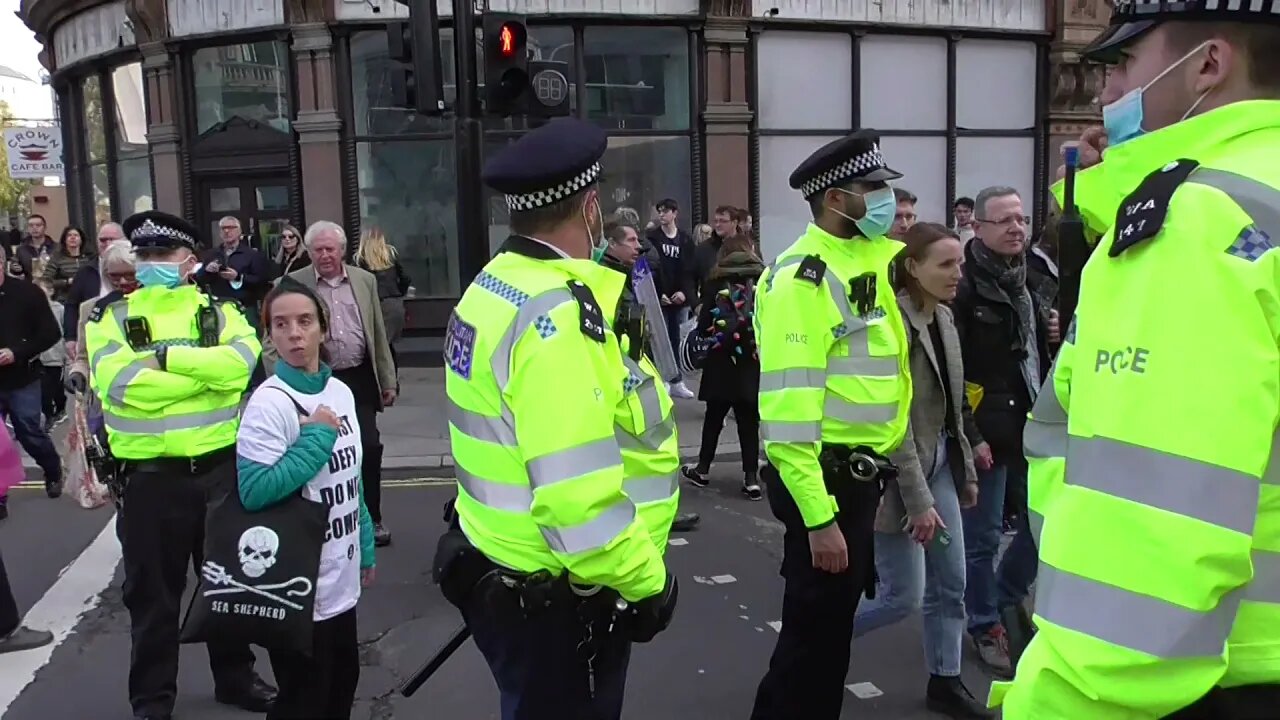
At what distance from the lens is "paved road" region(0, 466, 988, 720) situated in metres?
4.30

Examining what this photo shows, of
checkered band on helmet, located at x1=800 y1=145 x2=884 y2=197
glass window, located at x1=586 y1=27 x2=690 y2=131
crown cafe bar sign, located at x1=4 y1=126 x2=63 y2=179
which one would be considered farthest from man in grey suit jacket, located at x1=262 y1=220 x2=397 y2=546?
crown cafe bar sign, located at x1=4 y1=126 x2=63 y2=179

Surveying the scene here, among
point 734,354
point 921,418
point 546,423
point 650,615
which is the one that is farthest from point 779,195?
point 546,423

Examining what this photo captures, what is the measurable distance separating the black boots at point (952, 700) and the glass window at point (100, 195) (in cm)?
1588

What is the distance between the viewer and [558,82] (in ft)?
25.3

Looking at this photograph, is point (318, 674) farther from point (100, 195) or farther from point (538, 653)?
point (100, 195)

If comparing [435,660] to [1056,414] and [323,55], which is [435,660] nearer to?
[1056,414]

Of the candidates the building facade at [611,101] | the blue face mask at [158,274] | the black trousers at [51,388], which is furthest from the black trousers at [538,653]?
the building facade at [611,101]

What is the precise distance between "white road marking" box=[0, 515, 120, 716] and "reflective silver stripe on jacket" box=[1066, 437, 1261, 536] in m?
4.68

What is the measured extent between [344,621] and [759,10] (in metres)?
12.3

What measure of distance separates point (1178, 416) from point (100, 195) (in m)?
18.3

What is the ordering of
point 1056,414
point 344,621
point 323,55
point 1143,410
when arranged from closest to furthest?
1. point 1143,410
2. point 1056,414
3. point 344,621
4. point 323,55

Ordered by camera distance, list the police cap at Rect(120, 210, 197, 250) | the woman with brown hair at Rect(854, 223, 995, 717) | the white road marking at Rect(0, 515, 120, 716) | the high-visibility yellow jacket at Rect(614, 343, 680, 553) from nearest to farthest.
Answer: the high-visibility yellow jacket at Rect(614, 343, 680, 553) → the woman with brown hair at Rect(854, 223, 995, 717) → the police cap at Rect(120, 210, 197, 250) → the white road marking at Rect(0, 515, 120, 716)

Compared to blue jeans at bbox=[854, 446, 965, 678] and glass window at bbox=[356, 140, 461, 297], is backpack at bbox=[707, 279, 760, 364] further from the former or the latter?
glass window at bbox=[356, 140, 461, 297]

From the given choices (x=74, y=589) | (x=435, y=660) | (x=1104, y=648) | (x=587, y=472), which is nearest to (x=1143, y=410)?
(x=1104, y=648)
